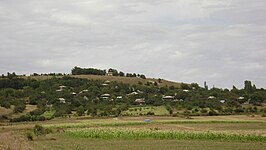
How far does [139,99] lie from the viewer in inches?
5389

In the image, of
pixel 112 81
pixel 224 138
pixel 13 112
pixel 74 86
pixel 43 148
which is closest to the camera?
pixel 43 148

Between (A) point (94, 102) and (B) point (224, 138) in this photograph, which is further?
(A) point (94, 102)

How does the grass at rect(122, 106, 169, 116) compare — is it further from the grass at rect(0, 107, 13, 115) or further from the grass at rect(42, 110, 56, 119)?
the grass at rect(0, 107, 13, 115)

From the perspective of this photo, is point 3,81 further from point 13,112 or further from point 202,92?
point 202,92

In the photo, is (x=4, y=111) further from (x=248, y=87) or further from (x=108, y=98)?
(x=248, y=87)

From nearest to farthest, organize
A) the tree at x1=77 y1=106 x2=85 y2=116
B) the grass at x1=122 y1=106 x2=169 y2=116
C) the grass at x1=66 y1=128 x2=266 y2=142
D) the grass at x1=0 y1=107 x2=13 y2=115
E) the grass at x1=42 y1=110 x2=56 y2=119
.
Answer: the grass at x1=66 y1=128 x2=266 y2=142, the grass at x1=42 y1=110 x2=56 y2=119, the grass at x1=0 y1=107 x2=13 y2=115, the grass at x1=122 y1=106 x2=169 y2=116, the tree at x1=77 y1=106 x2=85 y2=116

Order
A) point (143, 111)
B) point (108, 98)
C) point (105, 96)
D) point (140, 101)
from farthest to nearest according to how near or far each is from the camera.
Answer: point (105, 96), point (108, 98), point (140, 101), point (143, 111)

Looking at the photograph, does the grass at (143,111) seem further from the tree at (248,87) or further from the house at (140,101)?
the tree at (248,87)

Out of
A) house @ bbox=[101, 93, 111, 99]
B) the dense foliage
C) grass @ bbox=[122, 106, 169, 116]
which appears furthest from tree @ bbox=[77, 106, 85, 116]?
house @ bbox=[101, 93, 111, 99]

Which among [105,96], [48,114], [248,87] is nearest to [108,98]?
[105,96]


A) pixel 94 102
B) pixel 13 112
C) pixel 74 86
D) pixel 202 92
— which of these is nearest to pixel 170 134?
pixel 13 112

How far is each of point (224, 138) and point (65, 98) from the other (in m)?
79.5

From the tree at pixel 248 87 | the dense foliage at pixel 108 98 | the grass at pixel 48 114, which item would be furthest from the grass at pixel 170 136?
the tree at pixel 248 87

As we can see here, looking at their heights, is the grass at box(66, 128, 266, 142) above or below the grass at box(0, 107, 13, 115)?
below
